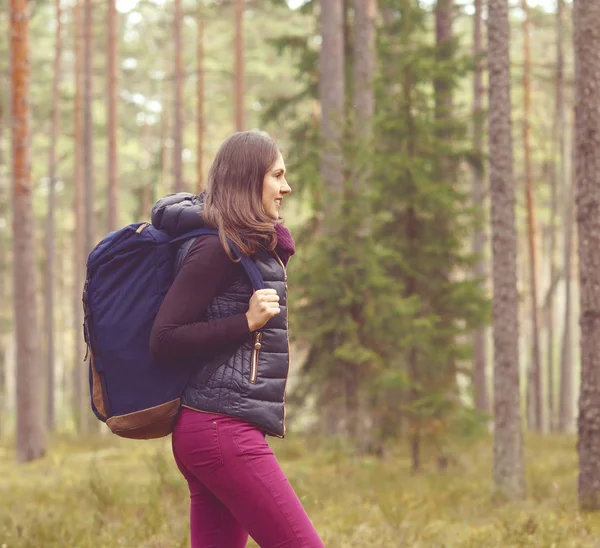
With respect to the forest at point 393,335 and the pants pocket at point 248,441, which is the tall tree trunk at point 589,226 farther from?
the pants pocket at point 248,441

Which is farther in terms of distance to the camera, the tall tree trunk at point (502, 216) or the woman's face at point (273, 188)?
the tall tree trunk at point (502, 216)

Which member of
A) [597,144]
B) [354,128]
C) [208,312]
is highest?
[354,128]

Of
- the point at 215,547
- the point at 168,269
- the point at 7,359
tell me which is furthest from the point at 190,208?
the point at 7,359

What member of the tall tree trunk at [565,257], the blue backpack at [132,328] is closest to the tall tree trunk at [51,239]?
the tall tree trunk at [565,257]

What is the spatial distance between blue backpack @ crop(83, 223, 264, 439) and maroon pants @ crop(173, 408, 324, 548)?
12 cm

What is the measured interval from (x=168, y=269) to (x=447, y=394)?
9.18m

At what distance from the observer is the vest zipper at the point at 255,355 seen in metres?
2.93

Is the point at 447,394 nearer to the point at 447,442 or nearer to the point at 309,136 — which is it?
the point at 447,442

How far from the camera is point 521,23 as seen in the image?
24953 millimetres

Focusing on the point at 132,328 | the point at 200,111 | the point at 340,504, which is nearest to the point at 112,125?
the point at 200,111

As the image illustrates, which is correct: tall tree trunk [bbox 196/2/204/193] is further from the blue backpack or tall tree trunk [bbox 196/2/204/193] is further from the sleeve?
the sleeve

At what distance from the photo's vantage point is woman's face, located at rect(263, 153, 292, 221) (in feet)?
10.0

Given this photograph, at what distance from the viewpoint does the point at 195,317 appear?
2941mm

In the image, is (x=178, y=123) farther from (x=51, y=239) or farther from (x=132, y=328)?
(x=132, y=328)
